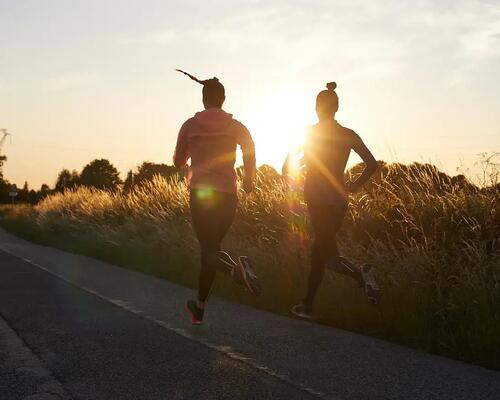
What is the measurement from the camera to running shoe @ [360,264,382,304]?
6062 millimetres

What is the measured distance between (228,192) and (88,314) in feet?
7.61

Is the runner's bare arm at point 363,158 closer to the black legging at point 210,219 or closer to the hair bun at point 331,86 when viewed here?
the hair bun at point 331,86

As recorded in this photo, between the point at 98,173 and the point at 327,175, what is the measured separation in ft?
295

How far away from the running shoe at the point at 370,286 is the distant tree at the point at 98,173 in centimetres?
8101

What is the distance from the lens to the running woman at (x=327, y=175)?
666cm

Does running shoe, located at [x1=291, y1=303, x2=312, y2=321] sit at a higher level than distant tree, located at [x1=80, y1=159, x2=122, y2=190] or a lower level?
lower

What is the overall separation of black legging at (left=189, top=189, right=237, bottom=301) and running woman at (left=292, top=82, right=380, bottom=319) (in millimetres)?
1042

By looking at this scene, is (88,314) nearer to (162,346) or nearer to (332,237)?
(162,346)

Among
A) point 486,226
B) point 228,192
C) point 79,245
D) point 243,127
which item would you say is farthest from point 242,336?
point 79,245

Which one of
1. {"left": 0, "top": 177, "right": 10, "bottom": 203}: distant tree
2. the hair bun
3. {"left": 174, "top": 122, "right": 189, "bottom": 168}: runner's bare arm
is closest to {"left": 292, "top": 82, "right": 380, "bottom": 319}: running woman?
the hair bun

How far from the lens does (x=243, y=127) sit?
6105mm

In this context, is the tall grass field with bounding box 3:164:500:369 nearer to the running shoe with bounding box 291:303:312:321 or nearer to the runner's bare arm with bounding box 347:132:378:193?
the running shoe with bounding box 291:303:312:321

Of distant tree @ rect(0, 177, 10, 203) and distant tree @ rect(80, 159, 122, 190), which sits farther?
distant tree @ rect(0, 177, 10, 203)

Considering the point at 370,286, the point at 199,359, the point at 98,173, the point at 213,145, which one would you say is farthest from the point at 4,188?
the point at 199,359
